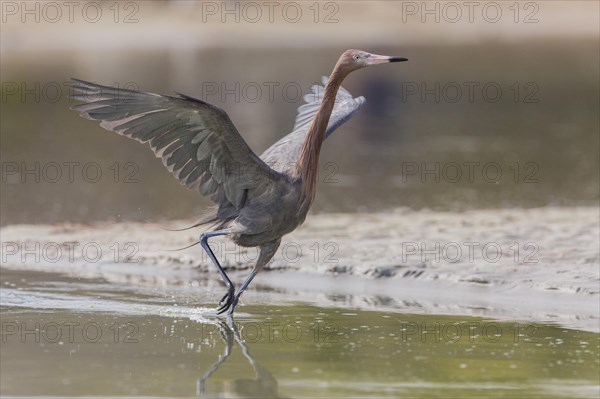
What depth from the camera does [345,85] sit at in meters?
34.2

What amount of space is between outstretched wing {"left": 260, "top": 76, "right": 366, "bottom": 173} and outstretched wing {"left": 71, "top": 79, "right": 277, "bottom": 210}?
0.43 m

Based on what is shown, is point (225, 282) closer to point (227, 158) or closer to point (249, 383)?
point (227, 158)

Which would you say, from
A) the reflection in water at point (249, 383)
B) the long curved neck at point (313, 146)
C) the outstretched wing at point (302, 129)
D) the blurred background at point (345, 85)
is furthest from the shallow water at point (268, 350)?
the blurred background at point (345, 85)

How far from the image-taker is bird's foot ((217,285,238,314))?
32.7 ft

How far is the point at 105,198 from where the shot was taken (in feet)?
55.7

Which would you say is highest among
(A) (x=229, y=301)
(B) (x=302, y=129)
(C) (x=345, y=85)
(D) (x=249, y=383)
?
(C) (x=345, y=85)

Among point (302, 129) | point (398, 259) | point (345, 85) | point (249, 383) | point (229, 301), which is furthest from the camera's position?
point (345, 85)

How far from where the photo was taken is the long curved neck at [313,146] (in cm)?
992

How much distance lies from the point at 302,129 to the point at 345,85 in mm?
22637

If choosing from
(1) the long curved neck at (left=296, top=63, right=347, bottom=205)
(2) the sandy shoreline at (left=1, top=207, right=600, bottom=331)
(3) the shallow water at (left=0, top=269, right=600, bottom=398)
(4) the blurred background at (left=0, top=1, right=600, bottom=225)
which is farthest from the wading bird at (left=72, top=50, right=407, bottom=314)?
(4) the blurred background at (left=0, top=1, right=600, bottom=225)

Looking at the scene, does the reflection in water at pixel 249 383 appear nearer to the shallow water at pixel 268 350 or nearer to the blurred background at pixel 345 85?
the shallow water at pixel 268 350

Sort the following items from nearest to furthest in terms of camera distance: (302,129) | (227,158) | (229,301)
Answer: (227,158)
(229,301)
(302,129)

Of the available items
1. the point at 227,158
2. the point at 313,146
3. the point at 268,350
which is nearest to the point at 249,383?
the point at 268,350

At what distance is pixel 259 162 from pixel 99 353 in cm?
208
